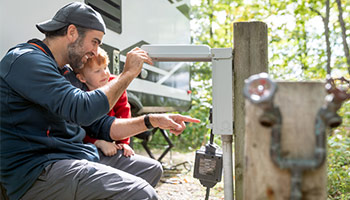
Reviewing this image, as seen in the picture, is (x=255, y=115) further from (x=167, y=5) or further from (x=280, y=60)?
(x=280, y=60)

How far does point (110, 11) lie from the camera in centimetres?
257

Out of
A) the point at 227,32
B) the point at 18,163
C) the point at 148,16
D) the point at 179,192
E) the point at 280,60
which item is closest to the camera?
the point at 18,163

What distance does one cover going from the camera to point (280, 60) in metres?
8.28

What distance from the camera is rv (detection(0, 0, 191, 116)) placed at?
1681 mm

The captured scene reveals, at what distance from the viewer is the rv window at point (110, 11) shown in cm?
242

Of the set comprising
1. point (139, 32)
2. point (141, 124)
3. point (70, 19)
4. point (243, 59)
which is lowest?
point (141, 124)

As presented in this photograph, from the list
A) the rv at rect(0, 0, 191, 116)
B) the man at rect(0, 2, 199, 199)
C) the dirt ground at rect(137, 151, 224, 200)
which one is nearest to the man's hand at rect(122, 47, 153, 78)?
the man at rect(0, 2, 199, 199)

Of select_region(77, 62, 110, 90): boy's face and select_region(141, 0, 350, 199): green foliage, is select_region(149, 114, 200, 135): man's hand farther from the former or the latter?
select_region(141, 0, 350, 199): green foliage

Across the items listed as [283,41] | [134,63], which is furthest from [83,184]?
[283,41]

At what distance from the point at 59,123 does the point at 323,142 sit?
4.18ft

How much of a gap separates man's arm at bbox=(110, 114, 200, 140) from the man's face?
1.67 feet

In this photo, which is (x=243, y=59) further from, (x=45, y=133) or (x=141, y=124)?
(x=45, y=133)

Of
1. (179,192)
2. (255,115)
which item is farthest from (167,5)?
(255,115)

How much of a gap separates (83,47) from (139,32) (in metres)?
1.38
